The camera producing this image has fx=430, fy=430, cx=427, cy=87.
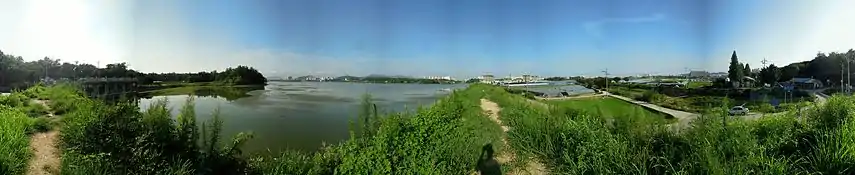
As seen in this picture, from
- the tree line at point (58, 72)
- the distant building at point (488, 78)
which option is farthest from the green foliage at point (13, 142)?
the distant building at point (488, 78)

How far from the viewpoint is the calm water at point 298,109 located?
747 centimetres

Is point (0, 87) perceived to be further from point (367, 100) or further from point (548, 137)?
point (548, 137)

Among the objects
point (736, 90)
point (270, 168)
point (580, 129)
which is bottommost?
point (270, 168)

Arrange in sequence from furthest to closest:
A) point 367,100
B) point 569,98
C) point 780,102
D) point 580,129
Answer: point 569,98 < point 367,100 < point 780,102 < point 580,129

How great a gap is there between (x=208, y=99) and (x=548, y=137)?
242 inches

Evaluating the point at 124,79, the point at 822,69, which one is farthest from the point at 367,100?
the point at 822,69

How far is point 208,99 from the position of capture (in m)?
7.85

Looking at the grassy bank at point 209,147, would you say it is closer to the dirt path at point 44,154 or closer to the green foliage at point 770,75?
the dirt path at point 44,154

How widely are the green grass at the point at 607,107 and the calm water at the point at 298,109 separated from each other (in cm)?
262

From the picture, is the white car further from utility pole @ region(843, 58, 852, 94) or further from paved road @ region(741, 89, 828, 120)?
utility pole @ region(843, 58, 852, 94)

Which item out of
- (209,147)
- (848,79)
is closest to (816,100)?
(848,79)

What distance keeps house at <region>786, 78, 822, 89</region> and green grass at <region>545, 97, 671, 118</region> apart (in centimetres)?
147

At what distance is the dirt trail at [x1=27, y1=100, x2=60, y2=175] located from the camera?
4.20 metres

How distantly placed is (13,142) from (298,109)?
542cm
